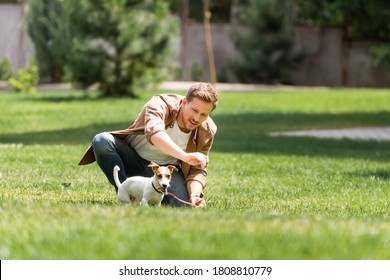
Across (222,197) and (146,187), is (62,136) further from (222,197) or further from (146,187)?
(146,187)

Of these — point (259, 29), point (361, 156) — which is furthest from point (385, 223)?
point (259, 29)

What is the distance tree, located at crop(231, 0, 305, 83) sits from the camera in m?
32.5

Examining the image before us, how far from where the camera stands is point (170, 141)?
6797 mm

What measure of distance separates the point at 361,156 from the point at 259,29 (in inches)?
785

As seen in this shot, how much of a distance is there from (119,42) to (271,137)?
30.0 feet

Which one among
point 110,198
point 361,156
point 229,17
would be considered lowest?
point 229,17

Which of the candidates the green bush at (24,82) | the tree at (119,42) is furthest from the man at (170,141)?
the green bush at (24,82)

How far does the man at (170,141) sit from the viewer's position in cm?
684

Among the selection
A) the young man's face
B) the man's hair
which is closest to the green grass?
the young man's face

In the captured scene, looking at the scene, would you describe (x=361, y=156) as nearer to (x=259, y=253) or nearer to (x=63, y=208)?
(x=63, y=208)

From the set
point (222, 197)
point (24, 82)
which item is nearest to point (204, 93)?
point (222, 197)

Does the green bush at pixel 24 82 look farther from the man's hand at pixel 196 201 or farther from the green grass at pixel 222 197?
the man's hand at pixel 196 201

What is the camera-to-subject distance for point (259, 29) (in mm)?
33000
